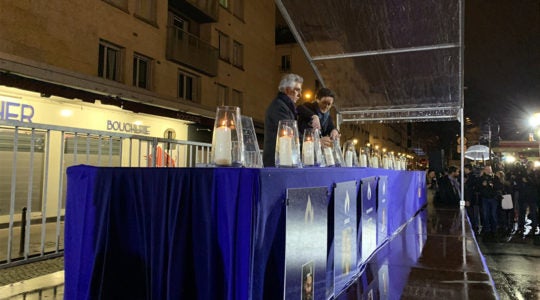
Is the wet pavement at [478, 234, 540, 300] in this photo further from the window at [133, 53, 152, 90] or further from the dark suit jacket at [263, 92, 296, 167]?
the window at [133, 53, 152, 90]

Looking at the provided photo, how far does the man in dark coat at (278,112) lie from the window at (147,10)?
635 inches

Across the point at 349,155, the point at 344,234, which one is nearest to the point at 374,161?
the point at 349,155

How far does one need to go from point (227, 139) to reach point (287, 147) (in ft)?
1.65

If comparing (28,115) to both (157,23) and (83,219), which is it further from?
(83,219)

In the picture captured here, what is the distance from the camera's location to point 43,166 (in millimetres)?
4457

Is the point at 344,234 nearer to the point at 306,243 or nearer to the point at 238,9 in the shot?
the point at 306,243

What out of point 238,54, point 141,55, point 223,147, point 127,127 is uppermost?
point 238,54

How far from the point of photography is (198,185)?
1644 mm

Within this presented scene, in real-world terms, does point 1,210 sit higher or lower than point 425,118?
lower

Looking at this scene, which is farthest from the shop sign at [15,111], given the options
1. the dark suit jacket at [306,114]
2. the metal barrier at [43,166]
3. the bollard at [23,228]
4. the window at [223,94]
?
the window at [223,94]

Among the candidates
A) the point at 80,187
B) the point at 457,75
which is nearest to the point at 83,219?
the point at 80,187

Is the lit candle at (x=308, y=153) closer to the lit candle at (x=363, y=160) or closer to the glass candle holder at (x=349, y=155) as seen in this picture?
the glass candle holder at (x=349, y=155)

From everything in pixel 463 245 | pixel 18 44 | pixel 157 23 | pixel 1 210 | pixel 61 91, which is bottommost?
pixel 463 245

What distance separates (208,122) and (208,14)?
7.03 meters
